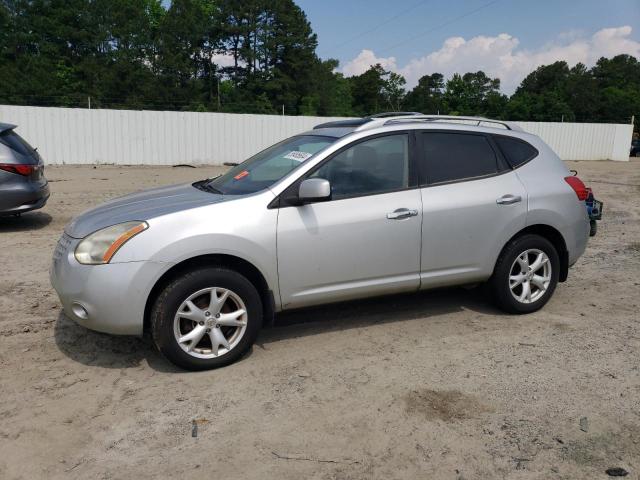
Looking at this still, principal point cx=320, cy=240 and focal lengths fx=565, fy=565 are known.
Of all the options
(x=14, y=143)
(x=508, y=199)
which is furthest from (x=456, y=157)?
(x=14, y=143)

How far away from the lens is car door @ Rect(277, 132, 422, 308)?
13.6 feet

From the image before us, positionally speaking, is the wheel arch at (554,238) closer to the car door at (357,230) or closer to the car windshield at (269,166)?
the car door at (357,230)

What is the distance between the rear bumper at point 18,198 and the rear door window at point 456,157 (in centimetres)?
629

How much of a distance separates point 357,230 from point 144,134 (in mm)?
19213

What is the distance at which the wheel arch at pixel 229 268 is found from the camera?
3854mm

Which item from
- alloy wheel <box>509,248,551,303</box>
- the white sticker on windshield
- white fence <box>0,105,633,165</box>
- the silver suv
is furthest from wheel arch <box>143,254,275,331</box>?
white fence <box>0,105,633,165</box>

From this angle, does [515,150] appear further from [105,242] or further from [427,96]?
[427,96]

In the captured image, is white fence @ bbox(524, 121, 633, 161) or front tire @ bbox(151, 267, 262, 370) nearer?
front tire @ bbox(151, 267, 262, 370)

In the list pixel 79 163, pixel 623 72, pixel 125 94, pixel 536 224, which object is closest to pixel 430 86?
pixel 623 72

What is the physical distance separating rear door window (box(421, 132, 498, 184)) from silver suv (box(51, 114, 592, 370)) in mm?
10

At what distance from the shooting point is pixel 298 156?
14.9ft

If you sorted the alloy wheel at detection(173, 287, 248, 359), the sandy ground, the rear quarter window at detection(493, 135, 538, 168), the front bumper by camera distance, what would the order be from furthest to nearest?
the rear quarter window at detection(493, 135, 538, 168) → the alloy wheel at detection(173, 287, 248, 359) → the front bumper → the sandy ground

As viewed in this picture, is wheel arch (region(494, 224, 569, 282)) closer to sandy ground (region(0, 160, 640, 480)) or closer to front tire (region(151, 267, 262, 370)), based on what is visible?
sandy ground (region(0, 160, 640, 480))

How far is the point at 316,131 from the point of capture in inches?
200
